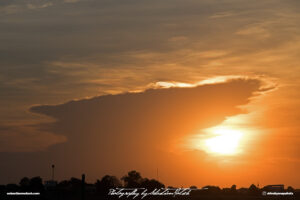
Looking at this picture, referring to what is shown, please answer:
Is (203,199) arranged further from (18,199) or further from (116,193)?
(18,199)

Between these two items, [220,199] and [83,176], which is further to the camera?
[220,199]

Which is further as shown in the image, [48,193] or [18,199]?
[48,193]

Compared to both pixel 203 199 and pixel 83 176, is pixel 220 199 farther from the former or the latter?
pixel 83 176

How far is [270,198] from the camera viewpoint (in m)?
178

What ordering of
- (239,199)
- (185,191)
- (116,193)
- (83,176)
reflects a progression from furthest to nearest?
1. (239,199)
2. (185,191)
3. (116,193)
4. (83,176)

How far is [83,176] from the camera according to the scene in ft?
444

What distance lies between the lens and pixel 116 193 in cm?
15225

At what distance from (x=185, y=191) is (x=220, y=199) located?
47.3 ft

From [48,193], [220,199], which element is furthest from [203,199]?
[48,193]

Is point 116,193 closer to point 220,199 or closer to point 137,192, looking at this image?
point 137,192

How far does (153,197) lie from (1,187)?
140ft

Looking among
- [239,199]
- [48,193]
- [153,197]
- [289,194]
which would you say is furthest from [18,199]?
[289,194]

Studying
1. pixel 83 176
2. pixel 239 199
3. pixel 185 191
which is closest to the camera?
pixel 83 176

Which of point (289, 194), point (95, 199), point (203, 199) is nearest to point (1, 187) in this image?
point (95, 199)
